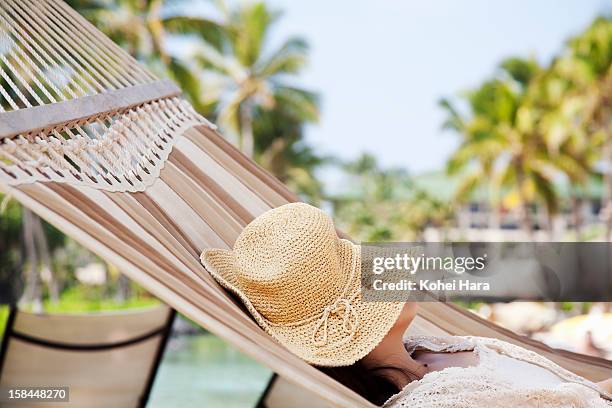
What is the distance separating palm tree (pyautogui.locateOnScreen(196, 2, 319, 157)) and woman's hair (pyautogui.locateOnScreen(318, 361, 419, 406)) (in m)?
16.6

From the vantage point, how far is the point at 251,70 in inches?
726

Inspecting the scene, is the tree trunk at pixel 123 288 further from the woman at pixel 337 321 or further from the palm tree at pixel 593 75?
the woman at pixel 337 321

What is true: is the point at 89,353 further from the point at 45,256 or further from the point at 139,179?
the point at 45,256

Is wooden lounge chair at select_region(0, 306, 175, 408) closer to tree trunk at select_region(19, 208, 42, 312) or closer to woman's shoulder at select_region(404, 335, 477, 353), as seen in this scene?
woman's shoulder at select_region(404, 335, 477, 353)

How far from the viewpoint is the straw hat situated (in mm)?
1464

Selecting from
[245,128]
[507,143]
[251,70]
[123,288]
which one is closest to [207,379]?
[123,288]

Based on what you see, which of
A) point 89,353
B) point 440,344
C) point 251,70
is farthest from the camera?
point 251,70

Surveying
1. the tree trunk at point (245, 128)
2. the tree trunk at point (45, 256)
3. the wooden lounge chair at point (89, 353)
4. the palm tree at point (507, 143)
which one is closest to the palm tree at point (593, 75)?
the palm tree at point (507, 143)

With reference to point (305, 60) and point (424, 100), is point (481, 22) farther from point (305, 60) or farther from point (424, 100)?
point (305, 60)

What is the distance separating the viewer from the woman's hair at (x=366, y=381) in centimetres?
151

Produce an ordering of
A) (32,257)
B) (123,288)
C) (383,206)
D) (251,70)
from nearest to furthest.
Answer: (32,257), (123,288), (251,70), (383,206)

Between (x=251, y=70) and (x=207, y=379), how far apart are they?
1201cm

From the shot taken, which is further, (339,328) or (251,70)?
(251,70)

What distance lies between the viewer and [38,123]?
159cm
